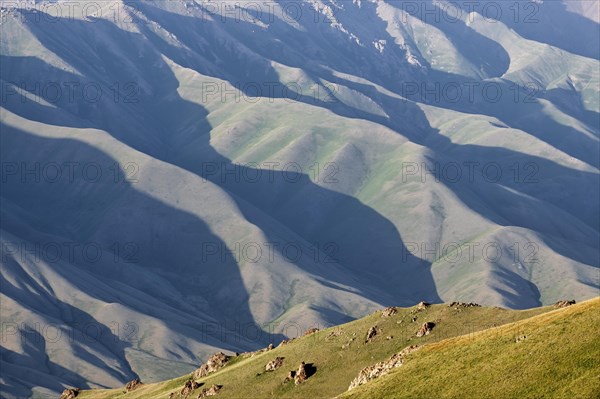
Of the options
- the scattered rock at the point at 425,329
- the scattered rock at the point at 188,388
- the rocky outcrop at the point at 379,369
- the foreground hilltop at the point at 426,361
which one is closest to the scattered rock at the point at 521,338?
the foreground hilltop at the point at 426,361

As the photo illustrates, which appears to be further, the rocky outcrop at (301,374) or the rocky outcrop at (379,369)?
the rocky outcrop at (301,374)

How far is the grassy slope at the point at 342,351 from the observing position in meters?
109

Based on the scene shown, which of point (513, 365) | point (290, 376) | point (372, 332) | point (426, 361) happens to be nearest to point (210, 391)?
point (290, 376)

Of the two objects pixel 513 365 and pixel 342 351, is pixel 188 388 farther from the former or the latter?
pixel 513 365

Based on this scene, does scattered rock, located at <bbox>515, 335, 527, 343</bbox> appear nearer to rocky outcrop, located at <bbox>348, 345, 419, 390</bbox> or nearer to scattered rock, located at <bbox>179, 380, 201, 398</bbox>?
rocky outcrop, located at <bbox>348, 345, 419, 390</bbox>

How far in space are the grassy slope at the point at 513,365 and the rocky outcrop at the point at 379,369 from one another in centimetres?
331

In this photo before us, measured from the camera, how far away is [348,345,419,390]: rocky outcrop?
95188mm

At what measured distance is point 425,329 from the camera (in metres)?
115

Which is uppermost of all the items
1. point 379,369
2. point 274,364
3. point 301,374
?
point 379,369

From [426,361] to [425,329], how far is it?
27854mm

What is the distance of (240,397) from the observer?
110938 millimetres

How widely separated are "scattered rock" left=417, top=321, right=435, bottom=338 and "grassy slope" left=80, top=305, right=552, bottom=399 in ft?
2.31

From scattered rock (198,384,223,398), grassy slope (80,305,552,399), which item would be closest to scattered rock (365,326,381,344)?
grassy slope (80,305,552,399)

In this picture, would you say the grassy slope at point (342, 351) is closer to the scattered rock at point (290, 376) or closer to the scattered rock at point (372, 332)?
the scattered rock at point (372, 332)
